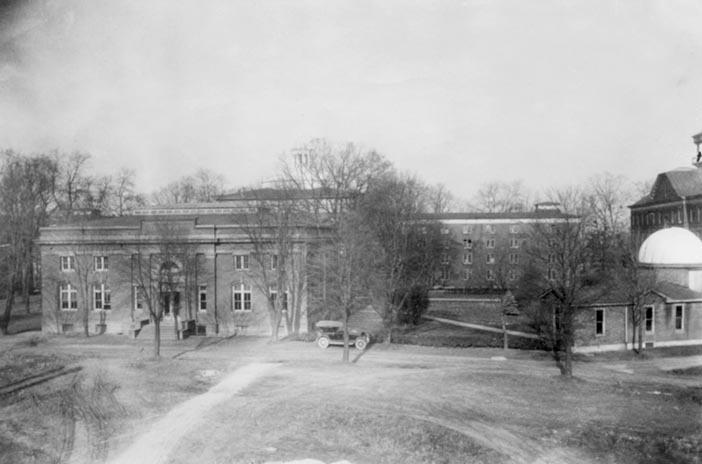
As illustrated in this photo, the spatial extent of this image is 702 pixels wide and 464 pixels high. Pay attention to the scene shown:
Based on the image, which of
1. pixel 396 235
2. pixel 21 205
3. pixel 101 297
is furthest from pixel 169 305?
pixel 396 235

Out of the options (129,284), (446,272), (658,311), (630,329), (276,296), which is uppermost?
(129,284)

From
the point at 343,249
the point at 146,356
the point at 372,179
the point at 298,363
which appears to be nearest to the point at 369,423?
the point at 298,363

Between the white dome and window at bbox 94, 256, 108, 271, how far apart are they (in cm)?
2943

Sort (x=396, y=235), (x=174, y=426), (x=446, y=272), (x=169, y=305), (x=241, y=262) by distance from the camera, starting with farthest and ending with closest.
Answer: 1. (x=446, y=272)
2. (x=241, y=262)
3. (x=169, y=305)
4. (x=396, y=235)
5. (x=174, y=426)

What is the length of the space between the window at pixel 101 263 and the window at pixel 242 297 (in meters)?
6.87

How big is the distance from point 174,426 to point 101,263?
1862 centimetres

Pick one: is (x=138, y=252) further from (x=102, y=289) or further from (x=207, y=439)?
(x=207, y=439)

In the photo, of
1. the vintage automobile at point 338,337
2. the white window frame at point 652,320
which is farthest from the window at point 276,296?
the white window frame at point 652,320

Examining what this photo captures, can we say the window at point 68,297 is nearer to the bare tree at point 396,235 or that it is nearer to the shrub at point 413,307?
the bare tree at point 396,235

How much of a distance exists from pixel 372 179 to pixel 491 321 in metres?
12.3

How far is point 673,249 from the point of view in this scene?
1187 inches

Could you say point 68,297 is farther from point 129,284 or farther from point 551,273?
point 551,273

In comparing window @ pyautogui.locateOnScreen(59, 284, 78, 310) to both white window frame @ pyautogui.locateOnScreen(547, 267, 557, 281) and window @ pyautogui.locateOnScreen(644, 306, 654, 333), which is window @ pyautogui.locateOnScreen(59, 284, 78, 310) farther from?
window @ pyautogui.locateOnScreen(644, 306, 654, 333)

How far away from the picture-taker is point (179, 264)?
29406 millimetres
